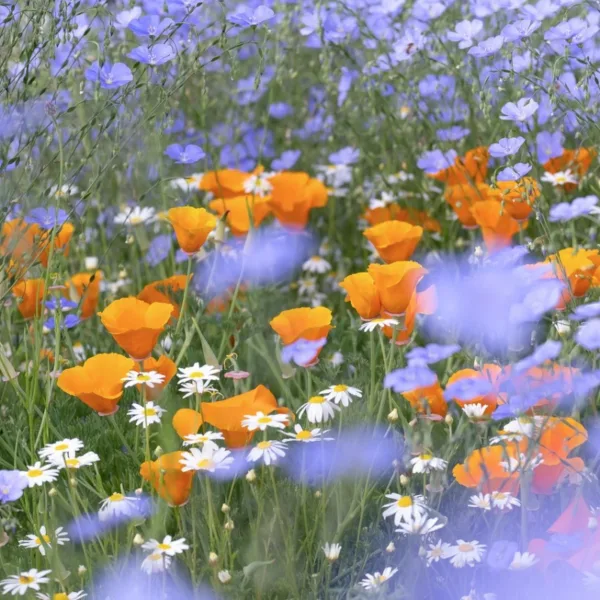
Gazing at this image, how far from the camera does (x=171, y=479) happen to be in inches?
49.9

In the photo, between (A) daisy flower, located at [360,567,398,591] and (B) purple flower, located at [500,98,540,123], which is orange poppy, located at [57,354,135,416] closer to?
(A) daisy flower, located at [360,567,398,591]

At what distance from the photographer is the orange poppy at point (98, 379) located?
1.38 metres

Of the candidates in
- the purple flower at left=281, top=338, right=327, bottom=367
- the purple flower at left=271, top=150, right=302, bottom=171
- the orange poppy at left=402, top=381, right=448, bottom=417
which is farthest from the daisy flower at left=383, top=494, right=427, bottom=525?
the purple flower at left=271, top=150, right=302, bottom=171

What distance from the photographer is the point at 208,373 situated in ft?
4.70

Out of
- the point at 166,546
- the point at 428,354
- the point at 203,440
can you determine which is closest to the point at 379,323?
the point at 428,354

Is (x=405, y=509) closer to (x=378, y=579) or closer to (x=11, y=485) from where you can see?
(x=378, y=579)

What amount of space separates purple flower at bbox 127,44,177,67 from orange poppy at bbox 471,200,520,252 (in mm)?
590

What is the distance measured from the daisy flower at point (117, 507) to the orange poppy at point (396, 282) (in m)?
0.41

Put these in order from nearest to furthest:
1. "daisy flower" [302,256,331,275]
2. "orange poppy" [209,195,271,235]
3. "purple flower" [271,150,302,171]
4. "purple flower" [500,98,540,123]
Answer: "purple flower" [500,98,540,123] < "orange poppy" [209,195,271,235] < "daisy flower" [302,256,331,275] < "purple flower" [271,150,302,171]

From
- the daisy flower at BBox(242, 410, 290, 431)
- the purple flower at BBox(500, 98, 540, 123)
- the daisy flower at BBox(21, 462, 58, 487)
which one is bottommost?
the daisy flower at BBox(21, 462, 58, 487)

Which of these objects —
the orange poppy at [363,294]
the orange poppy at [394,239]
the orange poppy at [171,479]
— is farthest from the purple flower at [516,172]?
the orange poppy at [171,479]

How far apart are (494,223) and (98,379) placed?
0.82m

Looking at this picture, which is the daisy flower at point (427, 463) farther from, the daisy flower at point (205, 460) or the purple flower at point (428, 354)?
the daisy flower at point (205, 460)

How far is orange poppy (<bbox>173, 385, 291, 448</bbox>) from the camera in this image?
1.30 meters
